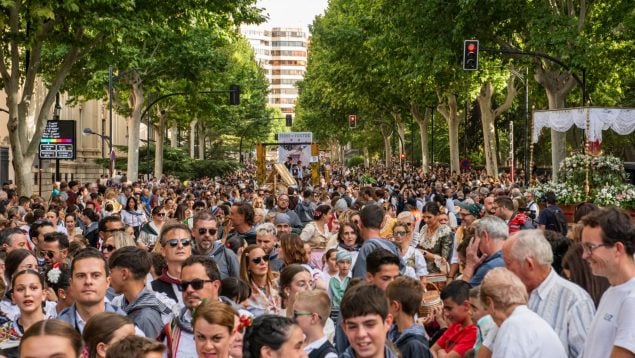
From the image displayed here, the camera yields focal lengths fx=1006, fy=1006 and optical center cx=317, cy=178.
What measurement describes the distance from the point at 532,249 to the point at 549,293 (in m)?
0.27

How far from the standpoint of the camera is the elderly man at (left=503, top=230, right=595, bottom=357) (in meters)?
5.79

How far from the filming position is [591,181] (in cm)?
2306

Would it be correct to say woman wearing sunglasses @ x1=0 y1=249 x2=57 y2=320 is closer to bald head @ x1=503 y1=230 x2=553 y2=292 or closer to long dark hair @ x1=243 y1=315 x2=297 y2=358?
long dark hair @ x1=243 y1=315 x2=297 y2=358

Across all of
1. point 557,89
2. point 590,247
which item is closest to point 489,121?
point 557,89

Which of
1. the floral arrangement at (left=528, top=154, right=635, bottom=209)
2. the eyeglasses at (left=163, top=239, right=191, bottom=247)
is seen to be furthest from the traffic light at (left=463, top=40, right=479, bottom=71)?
the eyeglasses at (left=163, top=239, right=191, bottom=247)

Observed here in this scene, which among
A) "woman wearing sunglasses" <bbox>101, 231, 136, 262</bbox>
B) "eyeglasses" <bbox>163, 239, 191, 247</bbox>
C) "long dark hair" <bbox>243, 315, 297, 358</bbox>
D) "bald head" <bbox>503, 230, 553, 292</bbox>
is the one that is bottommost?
"long dark hair" <bbox>243, 315, 297, 358</bbox>

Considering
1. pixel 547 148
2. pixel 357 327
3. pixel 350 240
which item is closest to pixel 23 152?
pixel 350 240

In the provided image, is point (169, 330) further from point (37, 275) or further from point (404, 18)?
point (404, 18)

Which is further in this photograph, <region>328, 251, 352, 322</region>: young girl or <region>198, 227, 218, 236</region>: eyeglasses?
<region>198, 227, 218, 236</region>: eyeglasses

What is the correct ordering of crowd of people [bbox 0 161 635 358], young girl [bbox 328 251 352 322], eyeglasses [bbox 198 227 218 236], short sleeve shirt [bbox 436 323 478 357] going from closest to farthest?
crowd of people [bbox 0 161 635 358] < short sleeve shirt [bbox 436 323 478 357] < young girl [bbox 328 251 352 322] < eyeglasses [bbox 198 227 218 236]

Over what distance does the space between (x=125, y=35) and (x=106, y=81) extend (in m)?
18.0

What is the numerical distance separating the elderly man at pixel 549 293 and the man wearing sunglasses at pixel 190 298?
187cm

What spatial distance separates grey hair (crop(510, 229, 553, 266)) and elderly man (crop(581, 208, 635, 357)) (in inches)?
19.1

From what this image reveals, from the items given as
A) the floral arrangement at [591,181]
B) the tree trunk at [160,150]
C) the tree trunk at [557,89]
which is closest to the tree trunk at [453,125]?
the tree trunk at [160,150]
